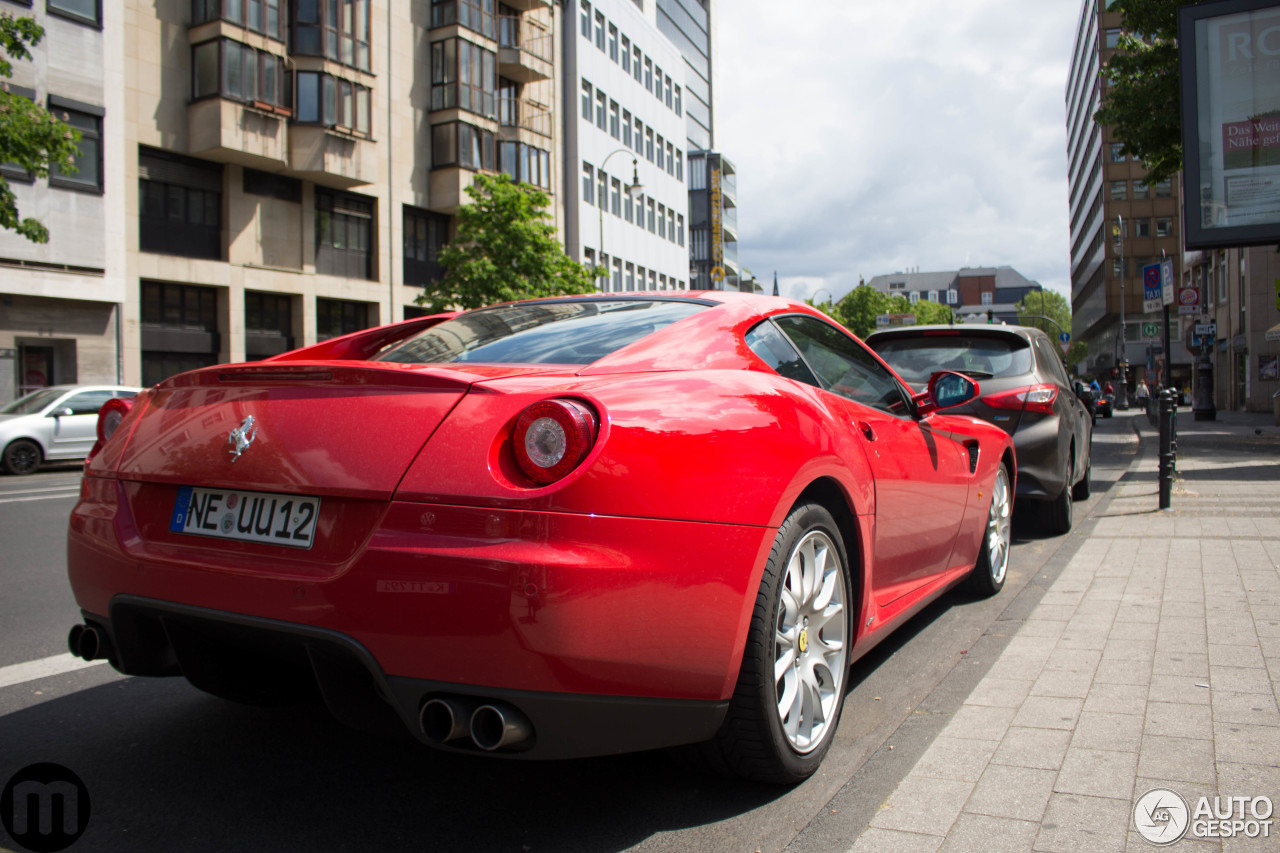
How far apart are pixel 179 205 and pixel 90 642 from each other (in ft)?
89.0

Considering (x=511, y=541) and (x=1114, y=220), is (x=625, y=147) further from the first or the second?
(x=511, y=541)

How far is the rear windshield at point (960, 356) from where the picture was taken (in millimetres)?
7312

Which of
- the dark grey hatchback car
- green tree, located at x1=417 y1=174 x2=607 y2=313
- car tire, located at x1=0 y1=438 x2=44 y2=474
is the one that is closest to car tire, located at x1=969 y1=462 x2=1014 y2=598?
the dark grey hatchback car

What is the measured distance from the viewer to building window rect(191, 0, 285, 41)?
26.4 meters

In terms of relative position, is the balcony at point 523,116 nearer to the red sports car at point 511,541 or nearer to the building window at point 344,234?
the building window at point 344,234

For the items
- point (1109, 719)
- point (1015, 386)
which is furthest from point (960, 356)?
point (1109, 719)

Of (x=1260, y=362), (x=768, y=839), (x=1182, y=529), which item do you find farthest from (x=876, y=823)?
(x=1260, y=362)

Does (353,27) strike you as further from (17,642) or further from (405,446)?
(405,446)

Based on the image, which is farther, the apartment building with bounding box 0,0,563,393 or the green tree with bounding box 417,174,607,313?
the green tree with bounding box 417,174,607,313

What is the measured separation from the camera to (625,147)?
53719 millimetres

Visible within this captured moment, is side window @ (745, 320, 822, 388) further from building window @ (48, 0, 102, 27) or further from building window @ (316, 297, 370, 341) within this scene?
building window @ (316, 297, 370, 341)

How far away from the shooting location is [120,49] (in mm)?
24938

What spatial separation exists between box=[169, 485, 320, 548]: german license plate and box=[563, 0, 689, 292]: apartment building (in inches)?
1526

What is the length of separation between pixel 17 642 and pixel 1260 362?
41451 millimetres
